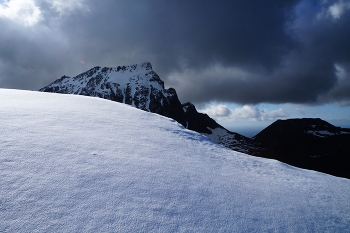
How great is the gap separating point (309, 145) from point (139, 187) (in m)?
178

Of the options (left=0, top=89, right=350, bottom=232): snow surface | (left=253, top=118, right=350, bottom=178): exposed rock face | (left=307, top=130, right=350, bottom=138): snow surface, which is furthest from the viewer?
(left=307, top=130, right=350, bottom=138): snow surface

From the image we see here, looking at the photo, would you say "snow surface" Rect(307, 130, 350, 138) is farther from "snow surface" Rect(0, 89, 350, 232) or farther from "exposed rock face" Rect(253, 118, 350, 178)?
"snow surface" Rect(0, 89, 350, 232)

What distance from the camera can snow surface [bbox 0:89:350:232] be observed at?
306 cm

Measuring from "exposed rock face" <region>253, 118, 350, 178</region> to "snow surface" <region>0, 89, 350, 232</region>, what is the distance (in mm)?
119979

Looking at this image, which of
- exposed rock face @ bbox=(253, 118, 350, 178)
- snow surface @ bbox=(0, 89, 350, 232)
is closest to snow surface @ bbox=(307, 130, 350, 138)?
exposed rock face @ bbox=(253, 118, 350, 178)

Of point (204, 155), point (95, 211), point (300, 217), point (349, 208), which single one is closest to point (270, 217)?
point (300, 217)

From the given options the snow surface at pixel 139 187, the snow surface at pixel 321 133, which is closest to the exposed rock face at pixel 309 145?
the snow surface at pixel 321 133

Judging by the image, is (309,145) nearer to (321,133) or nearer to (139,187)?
(321,133)

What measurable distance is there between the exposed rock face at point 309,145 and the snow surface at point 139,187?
120m

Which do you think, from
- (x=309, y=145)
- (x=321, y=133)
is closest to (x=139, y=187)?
(x=309, y=145)

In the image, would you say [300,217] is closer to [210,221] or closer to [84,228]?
[210,221]

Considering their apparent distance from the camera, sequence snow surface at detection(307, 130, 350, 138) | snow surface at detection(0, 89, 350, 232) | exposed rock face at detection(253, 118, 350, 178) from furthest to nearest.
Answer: snow surface at detection(307, 130, 350, 138) < exposed rock face at detection(253, 118, 350, 178) < snow surface at detection(0, 89, 350, 232)

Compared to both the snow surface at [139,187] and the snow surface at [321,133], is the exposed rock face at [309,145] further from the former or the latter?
the snow surface at [139,187]

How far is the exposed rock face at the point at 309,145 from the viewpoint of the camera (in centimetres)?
10819
